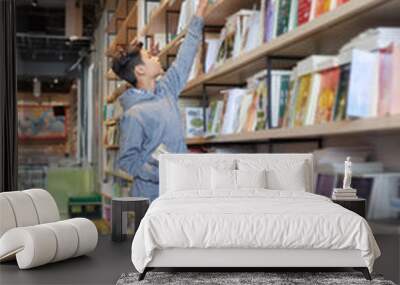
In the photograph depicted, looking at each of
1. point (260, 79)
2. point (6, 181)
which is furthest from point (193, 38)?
point (6, 181)

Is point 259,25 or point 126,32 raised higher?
point 126,32

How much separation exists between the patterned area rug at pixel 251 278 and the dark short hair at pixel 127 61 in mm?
2572

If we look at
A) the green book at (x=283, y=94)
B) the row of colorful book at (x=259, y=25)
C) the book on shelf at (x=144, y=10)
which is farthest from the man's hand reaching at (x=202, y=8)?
the green book at (x=283, y=94)

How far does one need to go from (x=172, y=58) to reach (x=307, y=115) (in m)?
2.39

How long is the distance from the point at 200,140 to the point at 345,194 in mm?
1734

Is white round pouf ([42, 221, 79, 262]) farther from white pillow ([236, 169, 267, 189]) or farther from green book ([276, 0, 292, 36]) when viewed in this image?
green book ([276, 0, 292, 36])

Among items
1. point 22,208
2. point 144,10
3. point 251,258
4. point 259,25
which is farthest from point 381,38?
point 144,10

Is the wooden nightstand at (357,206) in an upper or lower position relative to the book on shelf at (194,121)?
lower

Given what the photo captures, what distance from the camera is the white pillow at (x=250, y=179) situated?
12.3 feet

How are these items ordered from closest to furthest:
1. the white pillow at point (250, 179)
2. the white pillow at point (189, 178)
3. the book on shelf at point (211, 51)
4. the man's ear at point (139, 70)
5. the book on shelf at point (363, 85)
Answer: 1. the book on shelf at point (363, 85)
2. the white pillow at point (250, 179)
3. the white pillow at point (189, 178)
4. the book on shelf at point (211, 51)
5. the man's ear at point (139, 70)

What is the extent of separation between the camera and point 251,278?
9.26 ft

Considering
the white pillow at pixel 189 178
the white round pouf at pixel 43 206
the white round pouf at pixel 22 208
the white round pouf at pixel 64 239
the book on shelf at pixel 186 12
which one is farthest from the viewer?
the book on shelf at pixel 186 12

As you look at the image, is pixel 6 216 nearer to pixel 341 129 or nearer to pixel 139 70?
pixel 341 129

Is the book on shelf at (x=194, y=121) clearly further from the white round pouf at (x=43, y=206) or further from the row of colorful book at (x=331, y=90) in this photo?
the white round pouf at (x=43, y=206)
